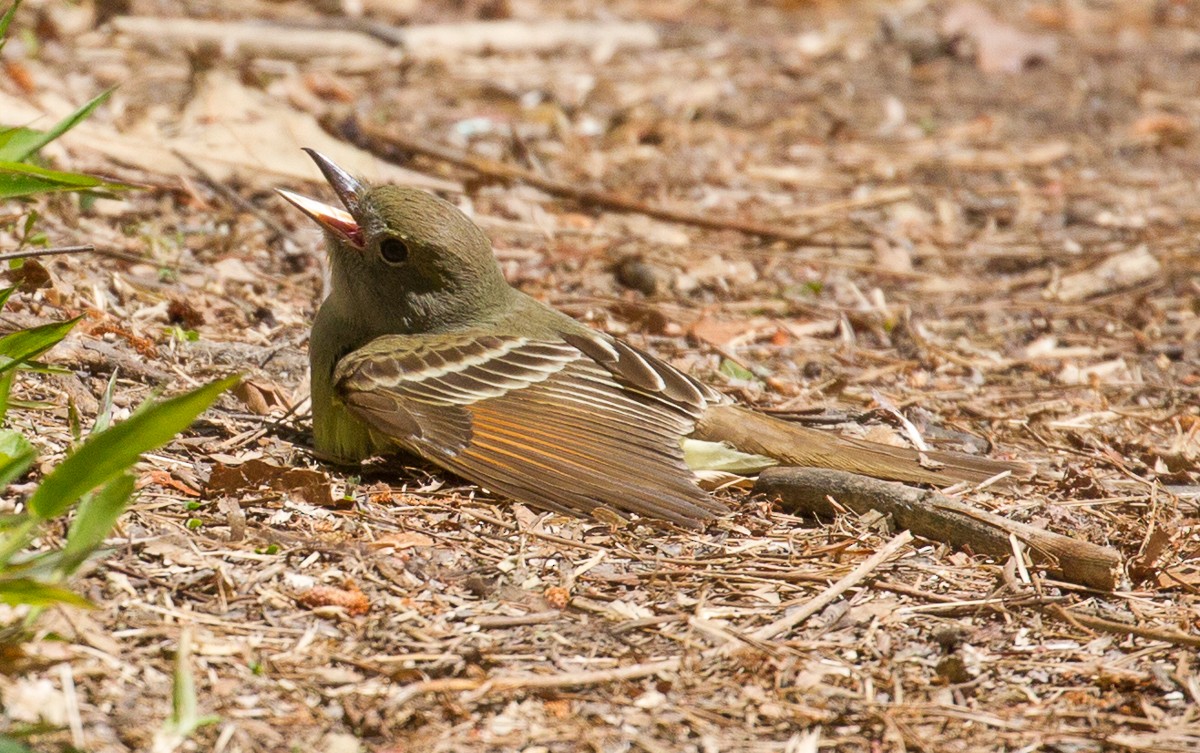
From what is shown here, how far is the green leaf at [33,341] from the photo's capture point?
4.44 metres

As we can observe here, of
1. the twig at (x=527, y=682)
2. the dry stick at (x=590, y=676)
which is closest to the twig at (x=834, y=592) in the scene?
the dry stick at (x=590, y=676)

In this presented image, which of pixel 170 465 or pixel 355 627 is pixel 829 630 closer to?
pixel 355 627

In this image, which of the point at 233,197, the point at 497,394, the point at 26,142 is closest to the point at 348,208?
the point at 497,394

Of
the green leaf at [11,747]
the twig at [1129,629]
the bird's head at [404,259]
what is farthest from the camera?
the bird's head at [404,259]

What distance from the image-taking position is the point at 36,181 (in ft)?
15.5

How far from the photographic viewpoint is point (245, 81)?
9.69 metres

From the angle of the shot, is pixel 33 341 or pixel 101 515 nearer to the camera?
pixel 101 515

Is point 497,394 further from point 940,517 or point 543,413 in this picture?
point 940,517

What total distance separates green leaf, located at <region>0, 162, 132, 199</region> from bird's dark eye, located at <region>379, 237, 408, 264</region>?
1551 mm

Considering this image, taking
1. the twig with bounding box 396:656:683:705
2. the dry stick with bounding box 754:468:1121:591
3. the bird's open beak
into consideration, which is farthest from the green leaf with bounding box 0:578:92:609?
the bird's open beak

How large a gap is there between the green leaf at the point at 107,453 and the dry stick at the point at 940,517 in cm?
249

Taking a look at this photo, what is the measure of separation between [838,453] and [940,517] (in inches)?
25.4

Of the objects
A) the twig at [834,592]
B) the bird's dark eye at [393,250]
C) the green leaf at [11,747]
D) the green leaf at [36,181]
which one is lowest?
the twig at [834,592]

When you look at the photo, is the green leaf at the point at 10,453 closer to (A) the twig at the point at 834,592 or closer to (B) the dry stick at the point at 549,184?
(A) the twig at the point at 834,592
